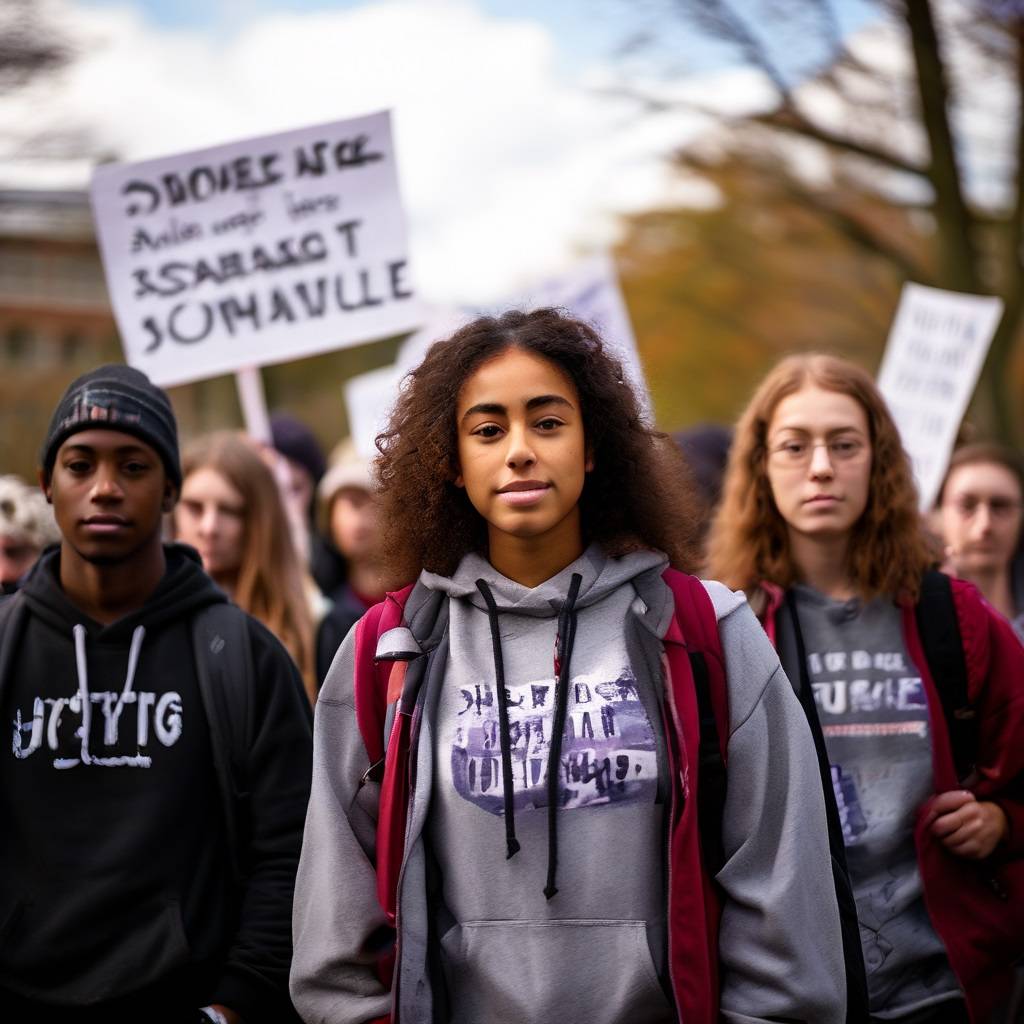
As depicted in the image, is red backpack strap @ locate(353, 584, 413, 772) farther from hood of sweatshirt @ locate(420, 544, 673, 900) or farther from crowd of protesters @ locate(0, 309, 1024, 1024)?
hood of sweatshirt @ locate(420, 544, 673, 900)

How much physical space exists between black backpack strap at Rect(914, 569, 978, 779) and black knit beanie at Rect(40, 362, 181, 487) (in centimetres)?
183

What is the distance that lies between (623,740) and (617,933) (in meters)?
0.34

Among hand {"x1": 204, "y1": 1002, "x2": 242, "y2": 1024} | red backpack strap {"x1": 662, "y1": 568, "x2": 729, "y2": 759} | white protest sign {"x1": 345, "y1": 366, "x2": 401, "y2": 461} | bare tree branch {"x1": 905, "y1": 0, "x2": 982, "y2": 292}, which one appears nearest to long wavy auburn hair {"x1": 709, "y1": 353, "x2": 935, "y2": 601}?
red backpack strap {"x1": 662, "y1": 568, "x2": 729, "y2": 759}

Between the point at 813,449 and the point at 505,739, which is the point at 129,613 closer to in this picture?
the point at 505,739

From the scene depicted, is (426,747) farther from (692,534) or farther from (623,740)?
(692,534)

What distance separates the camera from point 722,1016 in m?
2.75

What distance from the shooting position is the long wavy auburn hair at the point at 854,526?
12.5 feet

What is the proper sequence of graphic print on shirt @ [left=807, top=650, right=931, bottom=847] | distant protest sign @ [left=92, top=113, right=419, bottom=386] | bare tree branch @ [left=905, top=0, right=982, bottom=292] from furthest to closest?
bare tree branch @ [left=905, top=0, right=982, bottom=292]
distant protest sign @ [left=92, top=113, right=419, bottom=386]
graphic print on shirt @ [left=807, top=650, right=931, bottom=847]

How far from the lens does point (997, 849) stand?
11.6ft

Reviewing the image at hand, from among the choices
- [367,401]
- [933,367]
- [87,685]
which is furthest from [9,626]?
[933,367]

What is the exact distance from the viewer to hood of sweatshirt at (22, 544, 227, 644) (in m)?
3.37

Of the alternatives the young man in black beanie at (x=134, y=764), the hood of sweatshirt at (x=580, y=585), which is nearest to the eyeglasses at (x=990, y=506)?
the hood of sweatshirt at (x=580, y=585)

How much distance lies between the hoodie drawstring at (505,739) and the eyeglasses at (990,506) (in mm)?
2747

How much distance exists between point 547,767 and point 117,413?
132 cm
